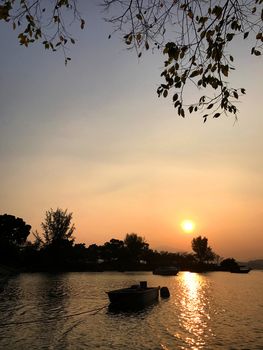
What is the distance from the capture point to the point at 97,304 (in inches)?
1972

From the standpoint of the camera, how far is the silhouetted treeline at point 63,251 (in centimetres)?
12175

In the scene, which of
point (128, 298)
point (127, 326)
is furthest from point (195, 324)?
point (128, 298)

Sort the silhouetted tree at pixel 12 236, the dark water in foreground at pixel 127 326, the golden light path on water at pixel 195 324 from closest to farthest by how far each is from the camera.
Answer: the dark water in foreground at pixel 127 326 → the golden light path on water at pixel 195 324 → the silhouetted tree at pixel 12 236

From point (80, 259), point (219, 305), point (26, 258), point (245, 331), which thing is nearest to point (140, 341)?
point (245, 331)

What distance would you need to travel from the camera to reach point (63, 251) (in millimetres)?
140125

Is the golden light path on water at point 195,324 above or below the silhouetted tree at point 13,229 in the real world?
below

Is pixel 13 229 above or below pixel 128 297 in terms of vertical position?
above

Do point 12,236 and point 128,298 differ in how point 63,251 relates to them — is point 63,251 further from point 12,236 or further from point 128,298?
point 128,298

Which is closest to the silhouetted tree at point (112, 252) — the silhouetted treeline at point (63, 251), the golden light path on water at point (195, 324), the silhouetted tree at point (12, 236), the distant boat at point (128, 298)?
the silhouetted treeline at point (63, 251)

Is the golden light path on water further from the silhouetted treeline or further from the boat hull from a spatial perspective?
the silhouetted treeline

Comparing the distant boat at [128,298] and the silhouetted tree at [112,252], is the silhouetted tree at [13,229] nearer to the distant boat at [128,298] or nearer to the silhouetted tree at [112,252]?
the silhouetted tree at [112,252]

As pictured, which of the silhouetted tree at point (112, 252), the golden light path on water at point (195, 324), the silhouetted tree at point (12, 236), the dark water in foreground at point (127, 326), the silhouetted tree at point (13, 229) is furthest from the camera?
the silhouetted tree at point (112, 252)

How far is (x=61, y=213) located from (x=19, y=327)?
11682cm

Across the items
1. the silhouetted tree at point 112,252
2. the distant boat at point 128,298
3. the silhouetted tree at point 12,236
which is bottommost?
the distant boat at point 128,298
